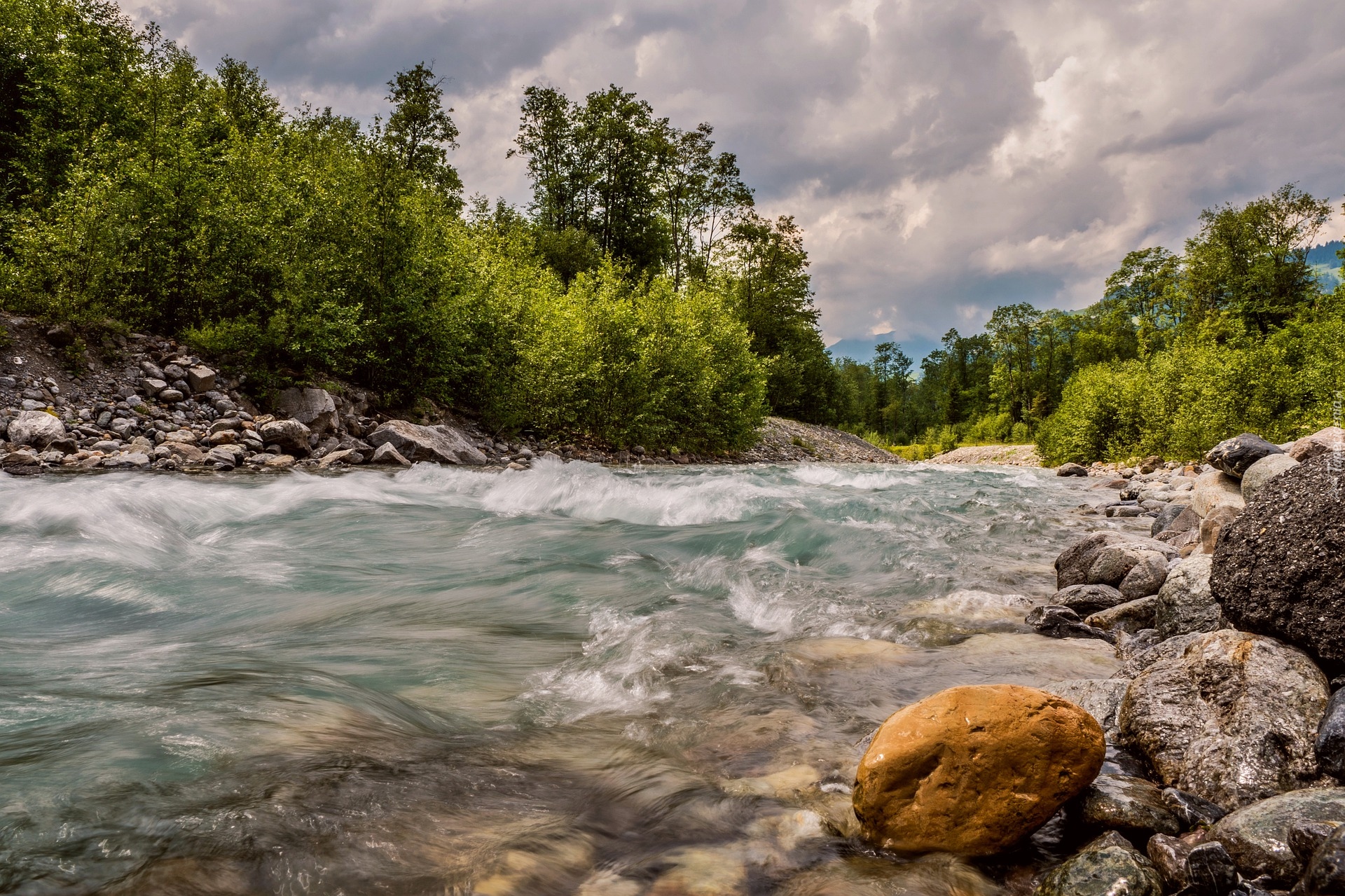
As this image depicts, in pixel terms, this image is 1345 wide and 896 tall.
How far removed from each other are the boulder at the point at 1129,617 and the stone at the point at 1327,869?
12.4 ft

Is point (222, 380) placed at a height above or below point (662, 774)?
above

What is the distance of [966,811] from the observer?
272 cm

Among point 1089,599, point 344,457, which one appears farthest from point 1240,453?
point 344,457

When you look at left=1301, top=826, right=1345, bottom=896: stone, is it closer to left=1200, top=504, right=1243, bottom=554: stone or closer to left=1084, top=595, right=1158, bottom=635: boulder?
left=1084, top=595, right=1158, bottom=635: boulder

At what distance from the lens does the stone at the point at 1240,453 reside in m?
8.24

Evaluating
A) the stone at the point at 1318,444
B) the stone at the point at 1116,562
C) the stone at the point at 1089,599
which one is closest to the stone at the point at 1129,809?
the stone at the point at 1089,599

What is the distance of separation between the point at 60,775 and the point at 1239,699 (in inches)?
210

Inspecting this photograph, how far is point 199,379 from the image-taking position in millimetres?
15547

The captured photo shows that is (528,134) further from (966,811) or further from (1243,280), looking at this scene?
(1243,280)

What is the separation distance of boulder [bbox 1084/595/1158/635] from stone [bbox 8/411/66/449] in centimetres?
1631

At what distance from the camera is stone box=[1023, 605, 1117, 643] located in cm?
548

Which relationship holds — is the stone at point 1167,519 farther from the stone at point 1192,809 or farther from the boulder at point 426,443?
the boulder at point 426,443

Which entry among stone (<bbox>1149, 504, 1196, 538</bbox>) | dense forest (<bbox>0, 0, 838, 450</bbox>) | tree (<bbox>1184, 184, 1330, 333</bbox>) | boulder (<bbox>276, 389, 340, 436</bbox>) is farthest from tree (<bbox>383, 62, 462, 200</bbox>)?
tree (<bbox>1184, 184, 1330, 333</bbox>)

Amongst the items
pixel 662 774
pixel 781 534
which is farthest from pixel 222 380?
pixel 662 774
